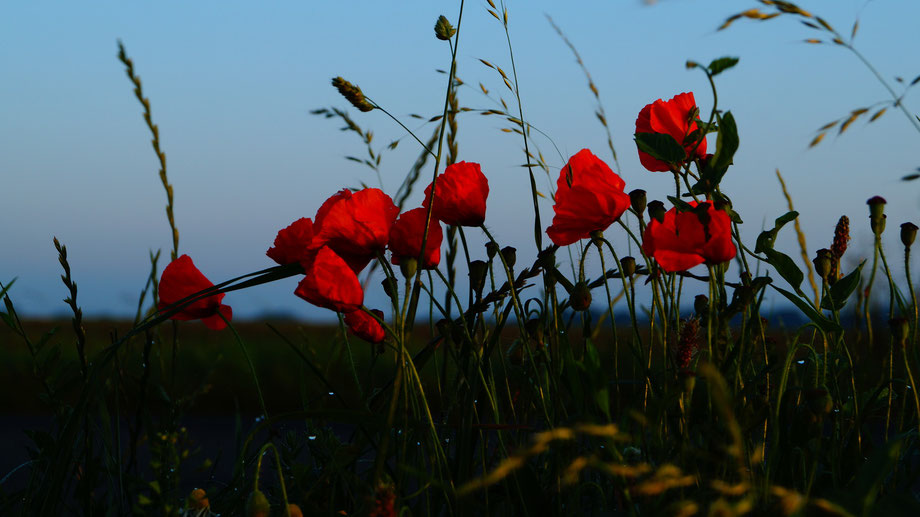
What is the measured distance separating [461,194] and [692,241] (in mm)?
309

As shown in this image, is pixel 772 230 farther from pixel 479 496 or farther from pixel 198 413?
pixel 198 413

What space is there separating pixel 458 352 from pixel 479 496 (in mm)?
195

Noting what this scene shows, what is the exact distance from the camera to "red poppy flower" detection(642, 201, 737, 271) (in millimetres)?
880

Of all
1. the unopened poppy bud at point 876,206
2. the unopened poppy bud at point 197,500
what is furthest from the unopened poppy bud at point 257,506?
the unopened poppy bud at point 876,206

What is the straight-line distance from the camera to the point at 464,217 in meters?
1.06

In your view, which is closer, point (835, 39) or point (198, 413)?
point (835, 39)

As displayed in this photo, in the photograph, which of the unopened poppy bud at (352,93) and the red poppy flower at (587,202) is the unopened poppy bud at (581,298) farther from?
the unopened poppy bud at (352,93)

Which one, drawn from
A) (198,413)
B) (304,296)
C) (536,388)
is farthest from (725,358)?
(198,413)

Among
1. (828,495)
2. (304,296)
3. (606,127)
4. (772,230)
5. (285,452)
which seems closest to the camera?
(828,495)

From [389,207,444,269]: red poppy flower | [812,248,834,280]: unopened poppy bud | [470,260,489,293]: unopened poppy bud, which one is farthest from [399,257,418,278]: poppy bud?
[812,248,834,280]: unopened poppy bud

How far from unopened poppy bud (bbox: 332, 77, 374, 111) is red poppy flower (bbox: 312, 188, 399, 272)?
0.44 feet

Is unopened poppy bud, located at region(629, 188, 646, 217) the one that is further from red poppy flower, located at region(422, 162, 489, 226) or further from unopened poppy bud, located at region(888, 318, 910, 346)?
unopened poppy bud, located at region(888, 318, 910, 346)

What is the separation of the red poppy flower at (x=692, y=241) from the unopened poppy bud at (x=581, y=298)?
11 cm

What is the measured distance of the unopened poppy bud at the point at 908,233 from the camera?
1.12 meters
